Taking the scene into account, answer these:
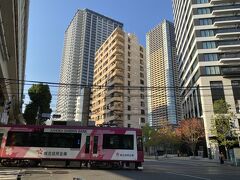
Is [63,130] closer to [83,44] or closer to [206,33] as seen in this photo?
[206,33]

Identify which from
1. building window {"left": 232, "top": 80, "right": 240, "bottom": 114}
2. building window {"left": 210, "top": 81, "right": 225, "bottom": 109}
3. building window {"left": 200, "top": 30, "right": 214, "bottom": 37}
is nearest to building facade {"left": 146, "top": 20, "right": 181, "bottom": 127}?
building window {"left": 200, "top": 30, "right": 214, "bottom": 37}

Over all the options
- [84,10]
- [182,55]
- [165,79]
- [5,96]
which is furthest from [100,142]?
[84,10]

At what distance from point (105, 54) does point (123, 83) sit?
1755 centimetres

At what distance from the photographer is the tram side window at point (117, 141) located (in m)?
23.0

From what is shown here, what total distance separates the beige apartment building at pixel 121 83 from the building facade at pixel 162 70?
2117cm

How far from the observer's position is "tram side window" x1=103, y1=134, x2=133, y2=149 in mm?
23047

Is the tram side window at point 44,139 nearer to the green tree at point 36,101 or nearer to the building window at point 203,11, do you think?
the green tree at point 36,101

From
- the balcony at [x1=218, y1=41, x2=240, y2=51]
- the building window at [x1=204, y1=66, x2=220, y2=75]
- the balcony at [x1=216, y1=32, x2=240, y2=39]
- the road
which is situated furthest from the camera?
the balcony at [x1=216, y1=32, x2=240, y2=39]

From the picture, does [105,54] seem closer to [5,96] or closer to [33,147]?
[5,96]

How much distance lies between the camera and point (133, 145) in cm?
2305

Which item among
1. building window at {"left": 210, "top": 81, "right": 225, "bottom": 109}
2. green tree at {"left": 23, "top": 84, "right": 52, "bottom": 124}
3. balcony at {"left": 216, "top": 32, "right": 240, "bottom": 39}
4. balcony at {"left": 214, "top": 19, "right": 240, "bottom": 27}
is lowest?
green tree at {"left": 23, "top": 84, "right": 52, "bottom": 124}

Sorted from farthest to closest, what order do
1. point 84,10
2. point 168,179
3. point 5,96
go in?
point 84,10 → point 5,96 → point 168,179

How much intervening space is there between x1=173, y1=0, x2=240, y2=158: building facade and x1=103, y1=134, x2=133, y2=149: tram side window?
1348 inches

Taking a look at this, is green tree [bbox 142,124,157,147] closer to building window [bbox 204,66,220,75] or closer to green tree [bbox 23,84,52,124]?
building window [bbox 204,66,220,75]
